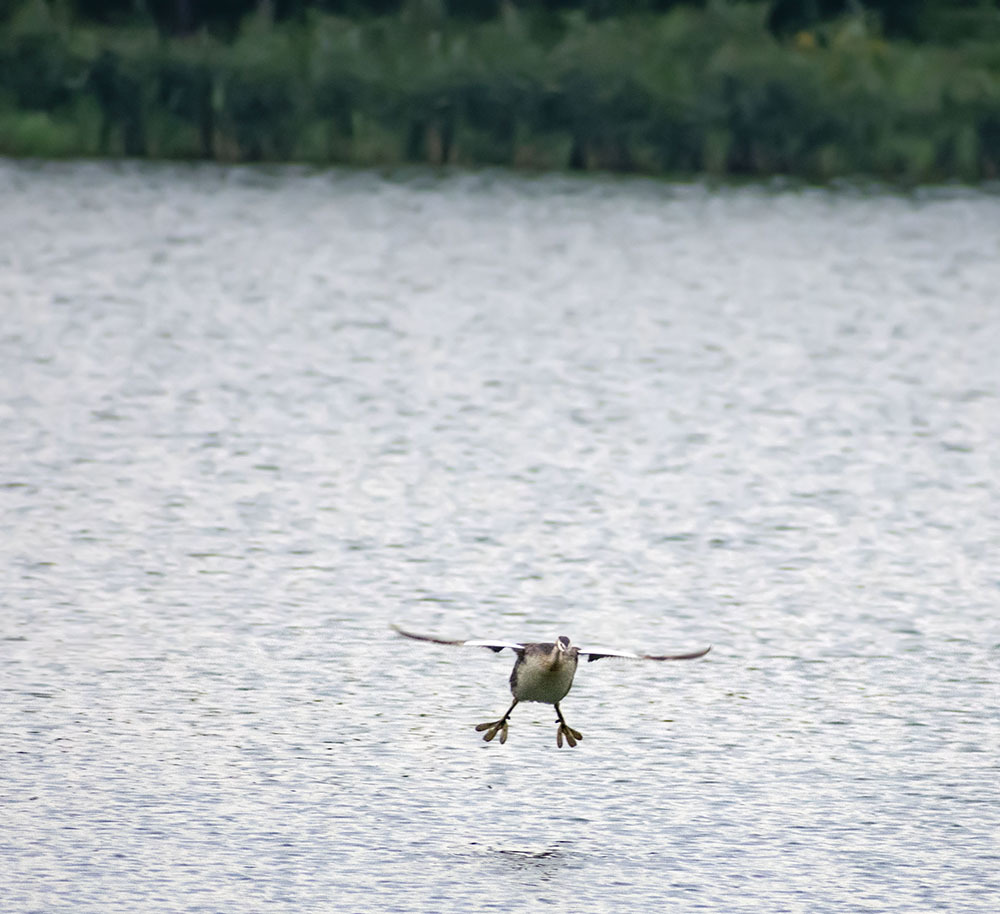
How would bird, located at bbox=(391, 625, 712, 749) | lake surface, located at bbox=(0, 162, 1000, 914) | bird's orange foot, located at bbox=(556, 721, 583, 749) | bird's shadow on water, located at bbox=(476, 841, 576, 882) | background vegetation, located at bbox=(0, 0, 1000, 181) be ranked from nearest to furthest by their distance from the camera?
bird, located at bbox=(391, 625, 712, 749) < bird's shadow on water, located at bbox=(476, 841, 576, 882) < lake surface, located at bbox=(0, 162, 1000, 914) < bird's orange foot, located at bbox=(556, 721, 583, 749) < background vegetation, located at bbox=(0, 0, 1000, 181)

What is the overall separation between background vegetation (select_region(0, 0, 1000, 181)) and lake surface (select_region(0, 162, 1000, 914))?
4.21 m

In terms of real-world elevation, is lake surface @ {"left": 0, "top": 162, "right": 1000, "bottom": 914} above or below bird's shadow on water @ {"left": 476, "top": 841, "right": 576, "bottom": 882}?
below

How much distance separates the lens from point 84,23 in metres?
34.8

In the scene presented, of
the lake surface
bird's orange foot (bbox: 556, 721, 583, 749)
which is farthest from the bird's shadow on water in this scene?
bird's orange foot (bbox: 556, 721, 583, 749)

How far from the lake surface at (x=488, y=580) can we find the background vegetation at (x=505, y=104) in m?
4.21

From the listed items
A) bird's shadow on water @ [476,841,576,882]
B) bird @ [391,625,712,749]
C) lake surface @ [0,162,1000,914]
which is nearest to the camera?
bird @ [391,625,712,749]

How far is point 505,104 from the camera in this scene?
25.3m

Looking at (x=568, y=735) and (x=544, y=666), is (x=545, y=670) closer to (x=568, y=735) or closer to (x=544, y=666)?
(x=544, y=666)

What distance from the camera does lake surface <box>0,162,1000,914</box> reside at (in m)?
7.06

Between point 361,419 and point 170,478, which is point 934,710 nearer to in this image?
point 170,478

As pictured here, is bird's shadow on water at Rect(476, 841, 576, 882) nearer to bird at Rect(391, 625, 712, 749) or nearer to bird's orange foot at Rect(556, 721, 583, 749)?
bird's orange foot at Rect(556, 721, 583, 749)

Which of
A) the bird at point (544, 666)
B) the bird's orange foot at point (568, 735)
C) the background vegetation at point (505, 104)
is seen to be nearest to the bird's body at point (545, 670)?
the bird at point (544, 666)

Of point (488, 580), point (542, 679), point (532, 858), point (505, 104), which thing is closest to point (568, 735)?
point (532, 858)

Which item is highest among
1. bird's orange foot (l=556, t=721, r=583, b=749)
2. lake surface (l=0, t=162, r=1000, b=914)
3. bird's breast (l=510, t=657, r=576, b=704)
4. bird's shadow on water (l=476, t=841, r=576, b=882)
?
bird's breast (l=510, t=657, r=576, b=704)
